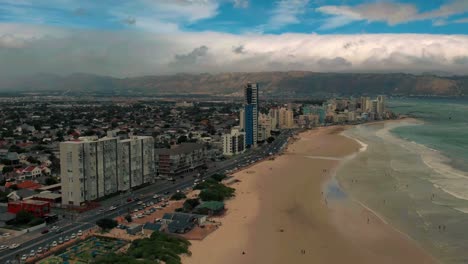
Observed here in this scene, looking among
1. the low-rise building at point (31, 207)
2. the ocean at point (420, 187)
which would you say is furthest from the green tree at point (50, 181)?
the ocean at point (420, 187)

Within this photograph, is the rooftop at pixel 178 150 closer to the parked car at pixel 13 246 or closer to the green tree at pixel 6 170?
the green tree at pixel 6 170

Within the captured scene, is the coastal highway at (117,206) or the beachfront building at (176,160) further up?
the beachfront building at (176,160)

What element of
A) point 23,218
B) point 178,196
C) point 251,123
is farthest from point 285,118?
point 23,218

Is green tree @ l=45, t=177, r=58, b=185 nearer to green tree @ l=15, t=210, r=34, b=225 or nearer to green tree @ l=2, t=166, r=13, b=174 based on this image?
green tree @ l=2, t=166, r=13, b=174

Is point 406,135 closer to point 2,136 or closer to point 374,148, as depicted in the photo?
point 374,148

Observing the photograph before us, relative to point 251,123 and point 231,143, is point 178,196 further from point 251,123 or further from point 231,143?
point 251,123

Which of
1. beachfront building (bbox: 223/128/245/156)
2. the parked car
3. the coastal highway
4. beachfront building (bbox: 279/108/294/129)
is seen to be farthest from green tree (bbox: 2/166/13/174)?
beachfront building (bbox: 279/108/294/129)
